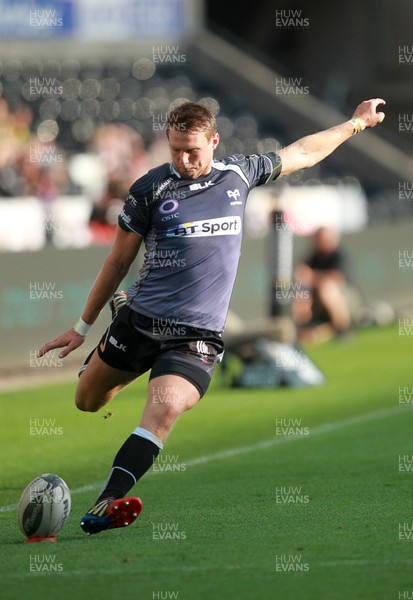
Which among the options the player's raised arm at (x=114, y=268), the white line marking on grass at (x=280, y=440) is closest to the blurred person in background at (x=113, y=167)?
the white line marking on grass at (x=280, y=440)

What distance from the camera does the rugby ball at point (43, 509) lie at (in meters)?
7.30

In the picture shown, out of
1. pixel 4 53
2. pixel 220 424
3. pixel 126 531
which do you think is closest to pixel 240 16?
pixel 4 53

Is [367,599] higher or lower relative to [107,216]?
lower

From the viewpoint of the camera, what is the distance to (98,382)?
7918 millimetres

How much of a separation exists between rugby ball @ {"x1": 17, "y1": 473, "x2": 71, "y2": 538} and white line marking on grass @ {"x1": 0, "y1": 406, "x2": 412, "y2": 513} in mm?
1230

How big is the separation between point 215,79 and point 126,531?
80.8ft

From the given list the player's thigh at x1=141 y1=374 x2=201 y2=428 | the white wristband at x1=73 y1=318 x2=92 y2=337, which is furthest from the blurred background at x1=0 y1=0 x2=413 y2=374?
the player's thigh at x1=141 y1=374 x2=201 y2=428

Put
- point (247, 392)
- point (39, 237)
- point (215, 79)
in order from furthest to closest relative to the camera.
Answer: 1. point (215, 79)
2. point (39, 237)
3. point (247, 392)

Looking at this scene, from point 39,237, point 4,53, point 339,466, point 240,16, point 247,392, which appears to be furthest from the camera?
point 240,16

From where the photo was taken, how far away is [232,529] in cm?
757

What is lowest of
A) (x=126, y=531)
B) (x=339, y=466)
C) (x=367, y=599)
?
(x=367, y=599)

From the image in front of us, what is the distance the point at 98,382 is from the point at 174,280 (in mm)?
819

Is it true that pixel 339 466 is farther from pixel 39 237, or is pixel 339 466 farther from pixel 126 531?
pixel 39 237

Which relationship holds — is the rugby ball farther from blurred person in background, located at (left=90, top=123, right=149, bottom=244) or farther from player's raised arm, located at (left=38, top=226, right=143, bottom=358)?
blurred person in background, located at (left=90, top=123, right=149, bottom=244)
